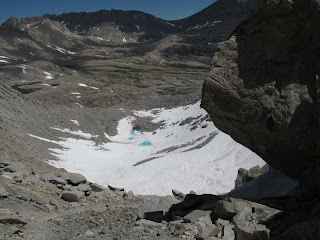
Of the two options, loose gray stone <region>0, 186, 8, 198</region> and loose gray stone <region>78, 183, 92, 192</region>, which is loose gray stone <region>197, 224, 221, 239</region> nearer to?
loose gray stone <region>0, 186, 8, 198</region>

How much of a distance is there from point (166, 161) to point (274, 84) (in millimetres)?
17772

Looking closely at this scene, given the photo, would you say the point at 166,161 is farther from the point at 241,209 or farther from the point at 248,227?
the point at 248,227

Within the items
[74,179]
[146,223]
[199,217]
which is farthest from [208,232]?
[74,179]

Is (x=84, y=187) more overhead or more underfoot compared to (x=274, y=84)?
more underfoot

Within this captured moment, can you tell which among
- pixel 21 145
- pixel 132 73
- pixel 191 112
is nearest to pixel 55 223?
pixel 21 145

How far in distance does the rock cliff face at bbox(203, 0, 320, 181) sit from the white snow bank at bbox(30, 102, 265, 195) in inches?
429

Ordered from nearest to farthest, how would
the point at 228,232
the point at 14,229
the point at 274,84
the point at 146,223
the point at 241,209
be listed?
the point at 228,232, the point at 241,209, the point at 14,229, the point at 274,84, the point at 146,223

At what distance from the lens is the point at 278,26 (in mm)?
10234

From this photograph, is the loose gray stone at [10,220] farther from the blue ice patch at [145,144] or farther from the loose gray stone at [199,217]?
the blue ice patch at [145,144]

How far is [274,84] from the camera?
10.3 meters

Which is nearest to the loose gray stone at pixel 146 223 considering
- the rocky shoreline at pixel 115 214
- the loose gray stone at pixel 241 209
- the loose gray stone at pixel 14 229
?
the rocky shoreline at pixel 115 214

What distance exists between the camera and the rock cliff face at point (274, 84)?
967 cm

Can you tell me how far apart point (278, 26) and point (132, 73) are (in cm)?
12997

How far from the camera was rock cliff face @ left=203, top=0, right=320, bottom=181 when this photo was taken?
9.67m
